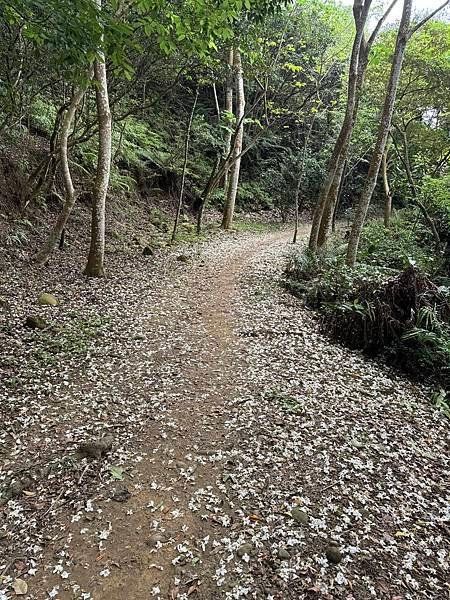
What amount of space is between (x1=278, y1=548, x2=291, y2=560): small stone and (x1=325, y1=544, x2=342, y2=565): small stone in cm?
34

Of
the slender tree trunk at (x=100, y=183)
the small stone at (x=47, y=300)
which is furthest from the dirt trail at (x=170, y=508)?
the slender tree trunk at (x=100, y=183)

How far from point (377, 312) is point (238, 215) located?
644 inches

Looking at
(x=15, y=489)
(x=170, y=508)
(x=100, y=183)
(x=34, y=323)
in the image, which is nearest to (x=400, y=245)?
(x=100, y=183)

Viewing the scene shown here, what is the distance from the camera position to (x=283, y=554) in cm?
344

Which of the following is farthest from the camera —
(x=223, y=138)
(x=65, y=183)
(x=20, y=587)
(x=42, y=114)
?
(x=223, y=138)

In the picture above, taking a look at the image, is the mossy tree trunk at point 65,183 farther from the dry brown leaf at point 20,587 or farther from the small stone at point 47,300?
the dry brown leaf at point 20,587

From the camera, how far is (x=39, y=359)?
614 centimetres

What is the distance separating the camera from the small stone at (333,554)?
341cm

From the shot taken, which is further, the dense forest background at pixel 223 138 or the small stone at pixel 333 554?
the dense forest background at pixel 223 138

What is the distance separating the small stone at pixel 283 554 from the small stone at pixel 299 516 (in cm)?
36

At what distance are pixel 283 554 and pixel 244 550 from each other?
1.12 ft

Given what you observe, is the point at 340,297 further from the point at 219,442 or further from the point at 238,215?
the point at 238,215

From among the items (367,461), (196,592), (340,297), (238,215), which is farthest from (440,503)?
(238,215)

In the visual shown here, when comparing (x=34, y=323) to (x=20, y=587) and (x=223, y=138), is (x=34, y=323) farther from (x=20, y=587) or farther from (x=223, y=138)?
(x=223, y=138)
